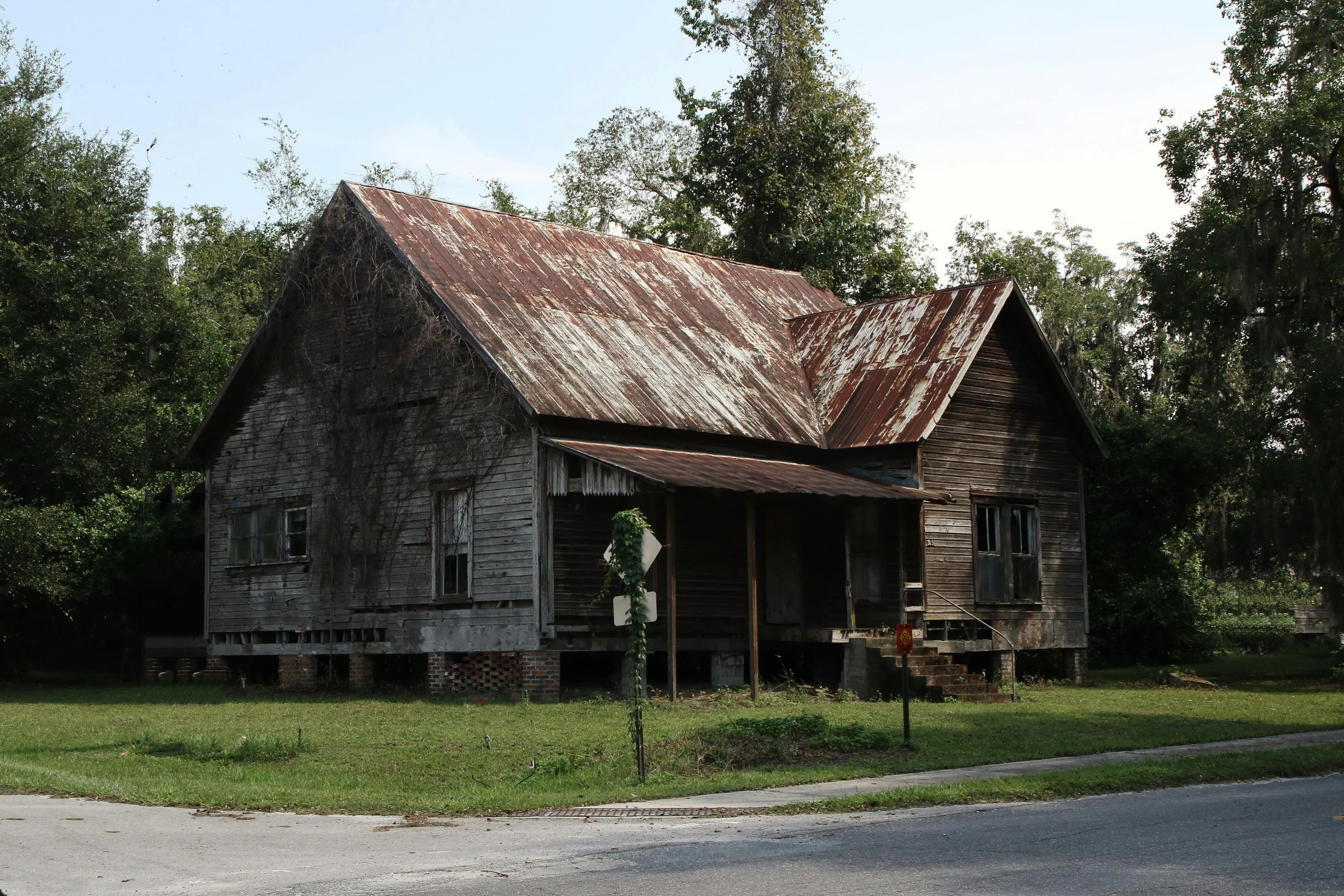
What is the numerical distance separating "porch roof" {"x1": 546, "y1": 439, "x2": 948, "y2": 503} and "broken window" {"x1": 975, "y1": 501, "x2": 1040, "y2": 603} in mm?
2001

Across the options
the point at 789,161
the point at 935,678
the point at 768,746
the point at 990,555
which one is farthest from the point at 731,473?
the point at 789,161

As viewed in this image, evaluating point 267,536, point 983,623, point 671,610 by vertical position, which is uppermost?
point 267,536

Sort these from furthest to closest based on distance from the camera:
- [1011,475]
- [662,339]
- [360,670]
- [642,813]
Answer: [1011,475] → [662,339] → [360,670] → [642,813]

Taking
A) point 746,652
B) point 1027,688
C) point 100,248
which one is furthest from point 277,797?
point 100,248

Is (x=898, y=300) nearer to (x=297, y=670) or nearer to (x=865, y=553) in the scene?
(x=865, y=553)

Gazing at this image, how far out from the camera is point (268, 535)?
28250 millimetres

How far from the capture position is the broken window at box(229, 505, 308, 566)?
90.8ft

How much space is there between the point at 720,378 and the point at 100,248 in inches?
658

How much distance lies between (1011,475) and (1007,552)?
147 centimetres

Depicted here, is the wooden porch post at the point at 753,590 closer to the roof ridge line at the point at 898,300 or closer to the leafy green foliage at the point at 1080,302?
the roof ridge line at the point at 898,300

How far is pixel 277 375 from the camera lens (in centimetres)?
2822

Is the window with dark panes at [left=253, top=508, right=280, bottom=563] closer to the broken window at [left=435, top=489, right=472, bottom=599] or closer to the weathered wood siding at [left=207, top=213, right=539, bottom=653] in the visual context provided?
the weathered wood siding at [left=207, top=213, right=539, bottom=653]

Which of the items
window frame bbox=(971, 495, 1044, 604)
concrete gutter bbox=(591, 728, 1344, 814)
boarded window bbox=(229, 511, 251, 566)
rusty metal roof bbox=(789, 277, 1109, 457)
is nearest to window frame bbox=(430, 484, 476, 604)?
boarded window bbox=(229, 511, 251, 566)

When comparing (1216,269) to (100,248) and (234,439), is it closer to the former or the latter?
(234,439)
